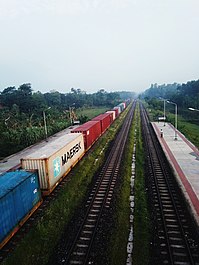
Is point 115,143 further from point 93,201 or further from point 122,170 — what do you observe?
point 93,201

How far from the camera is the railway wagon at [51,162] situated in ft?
53.4

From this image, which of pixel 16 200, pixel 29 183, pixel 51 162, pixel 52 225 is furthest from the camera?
pixel 51 162

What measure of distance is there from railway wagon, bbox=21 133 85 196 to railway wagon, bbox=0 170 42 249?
3.48 ft

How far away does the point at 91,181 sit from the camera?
821 inches

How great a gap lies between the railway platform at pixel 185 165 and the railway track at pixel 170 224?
518 millimetres

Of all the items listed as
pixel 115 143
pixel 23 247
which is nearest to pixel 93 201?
pixel 23 247

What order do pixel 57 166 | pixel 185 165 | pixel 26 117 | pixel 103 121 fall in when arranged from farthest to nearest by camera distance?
pixel 26 117 < pixel 103 121 < pixel 185 165 < pixel 57 166

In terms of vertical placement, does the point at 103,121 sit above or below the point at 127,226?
above

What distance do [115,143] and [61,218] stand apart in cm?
2210

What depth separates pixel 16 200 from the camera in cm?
1263

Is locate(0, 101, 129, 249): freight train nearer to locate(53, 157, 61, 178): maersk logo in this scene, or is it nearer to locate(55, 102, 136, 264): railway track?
locate(53, 157, 61, 178): maersk logo

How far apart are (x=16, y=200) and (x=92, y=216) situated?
4720mm

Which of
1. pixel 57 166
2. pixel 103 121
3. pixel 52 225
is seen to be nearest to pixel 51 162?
pixel 57 166

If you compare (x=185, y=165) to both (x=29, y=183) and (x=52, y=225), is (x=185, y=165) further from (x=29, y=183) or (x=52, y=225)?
(x=29, y=183)
